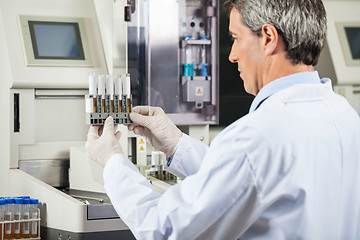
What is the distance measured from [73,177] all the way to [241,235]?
166 centimetres

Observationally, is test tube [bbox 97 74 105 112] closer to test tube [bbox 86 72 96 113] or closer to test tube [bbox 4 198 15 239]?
test tube [bbox 86 72 96 113]

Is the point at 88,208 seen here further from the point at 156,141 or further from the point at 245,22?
the point at 245,22

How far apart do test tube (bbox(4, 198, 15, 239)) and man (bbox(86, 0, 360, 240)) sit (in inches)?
38.5

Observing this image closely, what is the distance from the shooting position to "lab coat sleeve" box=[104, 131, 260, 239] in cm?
123

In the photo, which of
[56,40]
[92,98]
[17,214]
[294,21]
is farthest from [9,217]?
[294,21]

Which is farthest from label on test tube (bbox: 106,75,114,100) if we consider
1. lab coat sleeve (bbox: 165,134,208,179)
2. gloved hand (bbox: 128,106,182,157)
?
lab coat sleeve (bbox: 165,134,208,179)

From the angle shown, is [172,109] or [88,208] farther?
[172,109]

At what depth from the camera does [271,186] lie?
125 centimetres

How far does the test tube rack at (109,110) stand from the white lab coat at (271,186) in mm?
560

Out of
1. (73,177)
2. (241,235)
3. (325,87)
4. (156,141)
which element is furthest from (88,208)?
(325,87)

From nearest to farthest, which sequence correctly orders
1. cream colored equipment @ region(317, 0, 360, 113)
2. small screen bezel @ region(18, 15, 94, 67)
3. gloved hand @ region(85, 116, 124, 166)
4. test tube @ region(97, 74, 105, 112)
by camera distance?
gloved hand @ region(85, 116, 124, 166) → test tube @ region(97, 74, 105, 112) → small screen bezel @ region(18, 15, 94, 67) → cream colored equipment @ region(317, 0, 360, 113)

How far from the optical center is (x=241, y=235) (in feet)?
4.43

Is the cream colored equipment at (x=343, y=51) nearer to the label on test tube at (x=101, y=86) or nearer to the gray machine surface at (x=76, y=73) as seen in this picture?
the gray machine surface at (x=76, y=73)

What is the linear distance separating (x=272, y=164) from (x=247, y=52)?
33 centimetres
